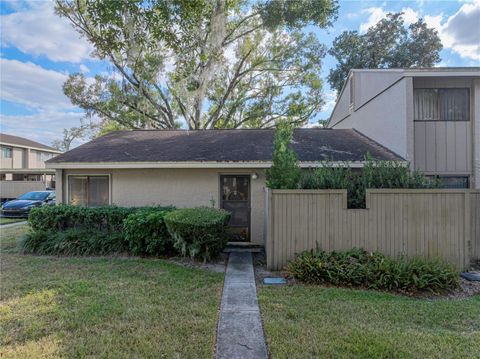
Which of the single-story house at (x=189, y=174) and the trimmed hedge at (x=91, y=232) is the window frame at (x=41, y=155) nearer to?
the single-story house at (x=189, y=174)

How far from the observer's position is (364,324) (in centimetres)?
382

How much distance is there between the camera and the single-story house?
8820 mm

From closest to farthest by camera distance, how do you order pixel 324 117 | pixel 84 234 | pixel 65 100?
pixel 84 234
pixel 65 100
pixel 324 117

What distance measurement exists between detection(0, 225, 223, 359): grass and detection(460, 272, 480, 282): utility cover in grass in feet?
16.2

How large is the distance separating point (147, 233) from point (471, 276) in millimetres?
7113

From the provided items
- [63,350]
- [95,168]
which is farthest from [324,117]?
[63,350]

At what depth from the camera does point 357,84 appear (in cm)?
1220

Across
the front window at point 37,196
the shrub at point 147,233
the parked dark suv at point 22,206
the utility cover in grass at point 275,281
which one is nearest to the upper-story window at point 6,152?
the front window at point 37,196

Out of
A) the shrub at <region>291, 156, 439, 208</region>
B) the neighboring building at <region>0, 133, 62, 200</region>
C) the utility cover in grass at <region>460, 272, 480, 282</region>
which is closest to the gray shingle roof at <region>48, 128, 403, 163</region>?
the shrub at <region>291, 156, 439, 208</region>

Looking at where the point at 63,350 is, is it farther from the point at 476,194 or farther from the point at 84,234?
the point at 476,194

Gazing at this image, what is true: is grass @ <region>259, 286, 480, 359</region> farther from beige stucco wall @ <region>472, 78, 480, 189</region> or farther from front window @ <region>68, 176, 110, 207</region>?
front window @ <region>68, 176, 110, 207</region>

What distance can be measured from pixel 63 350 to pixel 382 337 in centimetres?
365

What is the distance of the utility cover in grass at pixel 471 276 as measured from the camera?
5.75 metres

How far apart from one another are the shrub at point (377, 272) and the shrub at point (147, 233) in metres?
3.28
